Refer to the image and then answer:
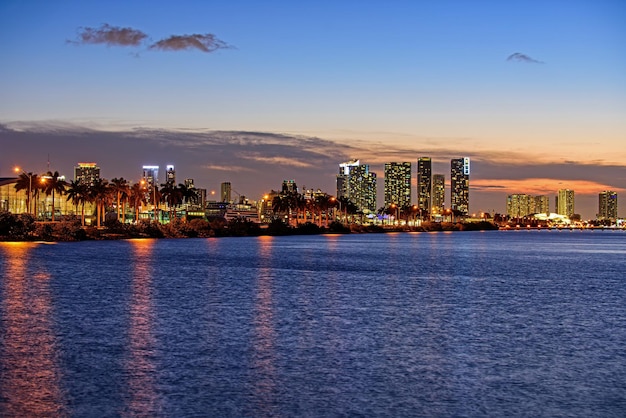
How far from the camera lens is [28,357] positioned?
19.7 meters

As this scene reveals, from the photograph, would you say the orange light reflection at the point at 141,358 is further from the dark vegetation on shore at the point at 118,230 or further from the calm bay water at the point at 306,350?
the dark vegetation on shore at the point at 118,230

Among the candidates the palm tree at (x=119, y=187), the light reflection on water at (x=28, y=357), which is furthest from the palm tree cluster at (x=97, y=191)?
the light reflection on water at (x=28, y=357)

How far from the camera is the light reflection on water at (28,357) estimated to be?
14.9m

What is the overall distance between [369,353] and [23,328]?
10808 millimetres

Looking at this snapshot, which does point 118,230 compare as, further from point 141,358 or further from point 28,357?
point 141,358

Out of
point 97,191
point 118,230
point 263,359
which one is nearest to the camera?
point 263,359

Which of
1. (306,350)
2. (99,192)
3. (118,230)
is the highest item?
(99,192)

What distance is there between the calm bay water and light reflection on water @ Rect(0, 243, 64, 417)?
5 cm

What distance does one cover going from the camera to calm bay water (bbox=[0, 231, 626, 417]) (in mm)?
15516

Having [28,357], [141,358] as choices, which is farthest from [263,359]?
[28,357]

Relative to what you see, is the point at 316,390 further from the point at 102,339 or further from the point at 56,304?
the point at 56,304

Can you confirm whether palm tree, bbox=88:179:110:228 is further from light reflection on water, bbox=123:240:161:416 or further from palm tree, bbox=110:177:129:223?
light reflection on water, bbox=123:240:161:416

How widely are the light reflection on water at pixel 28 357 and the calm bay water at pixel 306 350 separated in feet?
0.17

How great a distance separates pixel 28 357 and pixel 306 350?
690 centimetres
